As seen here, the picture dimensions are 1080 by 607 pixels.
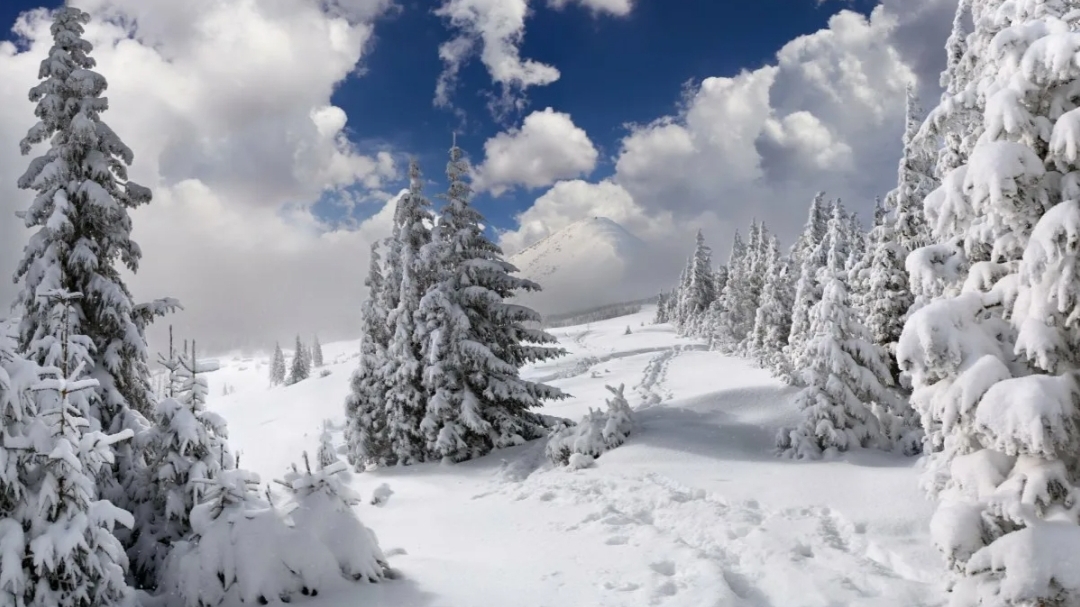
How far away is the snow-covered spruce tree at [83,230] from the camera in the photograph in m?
12.0

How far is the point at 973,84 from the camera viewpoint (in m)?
8.23

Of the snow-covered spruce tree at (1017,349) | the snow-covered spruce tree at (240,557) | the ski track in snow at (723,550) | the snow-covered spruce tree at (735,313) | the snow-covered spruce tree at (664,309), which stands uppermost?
the snow-covered spruce tree at (664,309)

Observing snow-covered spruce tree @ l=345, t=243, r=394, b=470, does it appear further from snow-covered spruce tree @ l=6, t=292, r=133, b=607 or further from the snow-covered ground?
snow-covered spruce tree @ l=6, t=292, r=133, b=607

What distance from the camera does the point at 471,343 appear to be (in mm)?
20812

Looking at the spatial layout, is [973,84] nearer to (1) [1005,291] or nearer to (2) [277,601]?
(1) [1005,291]

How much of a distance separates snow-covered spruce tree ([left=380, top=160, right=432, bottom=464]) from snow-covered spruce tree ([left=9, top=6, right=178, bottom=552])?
32.7 feet

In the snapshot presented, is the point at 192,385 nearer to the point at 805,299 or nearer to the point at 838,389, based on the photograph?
the point at 838,389

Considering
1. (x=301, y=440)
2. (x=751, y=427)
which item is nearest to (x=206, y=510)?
(x=751, y=427)

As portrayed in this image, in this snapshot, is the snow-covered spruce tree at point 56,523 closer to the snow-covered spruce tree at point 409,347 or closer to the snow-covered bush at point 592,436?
the snow-covered bush at point 592,436

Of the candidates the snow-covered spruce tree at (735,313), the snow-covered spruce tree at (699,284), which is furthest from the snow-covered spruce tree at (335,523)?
the snow-covered spruce tree at (699,284)

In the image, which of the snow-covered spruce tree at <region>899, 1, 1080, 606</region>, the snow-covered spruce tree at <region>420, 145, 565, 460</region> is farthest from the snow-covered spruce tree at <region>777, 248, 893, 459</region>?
the snow-covered spruce tree at <region>899, 1, 1080, 606</region>

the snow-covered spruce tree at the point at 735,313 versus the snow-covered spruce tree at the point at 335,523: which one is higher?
the snow-covered spruce tree at the point at 735,313

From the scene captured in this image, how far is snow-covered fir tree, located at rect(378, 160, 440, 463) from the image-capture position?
22.2 metres

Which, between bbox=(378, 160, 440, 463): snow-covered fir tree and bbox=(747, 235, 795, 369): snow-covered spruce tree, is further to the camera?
bbox=(747, 235, 795, 369): snow-covered spruce tree
